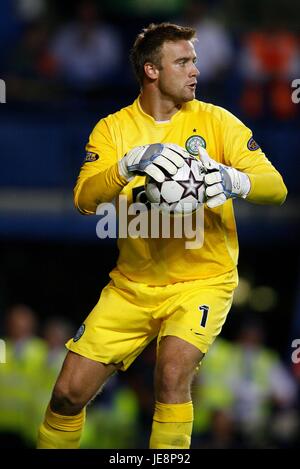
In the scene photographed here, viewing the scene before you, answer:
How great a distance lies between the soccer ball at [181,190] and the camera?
19.5 ft

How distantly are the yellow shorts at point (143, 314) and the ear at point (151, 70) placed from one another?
3.65ft

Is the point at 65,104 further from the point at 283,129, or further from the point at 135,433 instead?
the point at 135,433

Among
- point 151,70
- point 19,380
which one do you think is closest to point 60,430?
point 151,70

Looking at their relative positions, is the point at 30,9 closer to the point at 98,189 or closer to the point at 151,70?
the point at 151,70

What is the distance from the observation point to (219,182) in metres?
5.95

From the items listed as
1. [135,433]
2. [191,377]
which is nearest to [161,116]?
[191,377]

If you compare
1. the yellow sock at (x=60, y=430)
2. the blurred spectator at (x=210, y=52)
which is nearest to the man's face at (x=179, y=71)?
the yellow sock at (x=60, y=430)

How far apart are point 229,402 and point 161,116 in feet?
16.1

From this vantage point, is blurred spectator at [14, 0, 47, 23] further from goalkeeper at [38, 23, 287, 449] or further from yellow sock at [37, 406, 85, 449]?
yellow sock at [37, 406, 85, 449]

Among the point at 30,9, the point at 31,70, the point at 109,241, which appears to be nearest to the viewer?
the point at 31,70

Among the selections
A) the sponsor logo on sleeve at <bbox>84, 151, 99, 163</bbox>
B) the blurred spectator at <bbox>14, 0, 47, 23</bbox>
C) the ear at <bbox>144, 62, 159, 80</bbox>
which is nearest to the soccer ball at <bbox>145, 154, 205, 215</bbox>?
the sponsor logo on sleeve at <bbox>84, 151, 99, 163</bbox>

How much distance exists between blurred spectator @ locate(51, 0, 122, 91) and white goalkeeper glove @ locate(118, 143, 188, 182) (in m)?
5.47

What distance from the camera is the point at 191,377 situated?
6215 millimetres

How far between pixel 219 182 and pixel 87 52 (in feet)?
19.7
